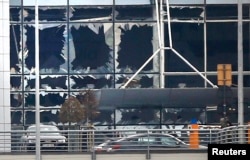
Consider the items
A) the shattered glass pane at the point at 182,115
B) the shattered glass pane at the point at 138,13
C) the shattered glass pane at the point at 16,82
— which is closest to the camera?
the shattered glass pane at the point at 182,115

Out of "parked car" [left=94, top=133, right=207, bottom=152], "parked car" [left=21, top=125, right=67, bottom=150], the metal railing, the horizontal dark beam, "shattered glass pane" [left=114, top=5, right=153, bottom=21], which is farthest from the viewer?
"shattered glass pane" [left=114, top=5, right=153, bottom=21]

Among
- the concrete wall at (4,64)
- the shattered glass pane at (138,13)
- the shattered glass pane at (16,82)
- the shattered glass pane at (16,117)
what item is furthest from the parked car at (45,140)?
the shattered glass pane at (138,13)

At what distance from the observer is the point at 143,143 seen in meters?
33.2

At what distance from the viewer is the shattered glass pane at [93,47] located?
49.7 m

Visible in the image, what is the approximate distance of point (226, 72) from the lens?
1496 inches

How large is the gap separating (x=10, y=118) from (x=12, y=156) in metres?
13.8

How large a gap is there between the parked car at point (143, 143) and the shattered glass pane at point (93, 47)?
15.7 m

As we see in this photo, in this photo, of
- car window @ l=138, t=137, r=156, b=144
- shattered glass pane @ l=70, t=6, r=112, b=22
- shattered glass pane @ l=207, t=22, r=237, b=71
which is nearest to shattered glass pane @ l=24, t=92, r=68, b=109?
shattered glass pane @ l=70, t=6, r=112, b=22

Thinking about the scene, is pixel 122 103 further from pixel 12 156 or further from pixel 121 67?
pixel 12 156

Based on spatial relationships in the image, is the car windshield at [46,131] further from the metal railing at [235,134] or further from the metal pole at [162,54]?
the metal pole at [162,54]

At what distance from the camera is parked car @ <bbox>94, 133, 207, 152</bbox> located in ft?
108

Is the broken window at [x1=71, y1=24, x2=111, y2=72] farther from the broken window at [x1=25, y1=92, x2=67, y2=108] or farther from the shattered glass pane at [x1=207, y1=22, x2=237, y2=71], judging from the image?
the shattered glass pane at [x1=207, y1=22, x2=237, y2=71]

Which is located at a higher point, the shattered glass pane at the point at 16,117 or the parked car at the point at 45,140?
the shattered glass pane at the point at 16,117

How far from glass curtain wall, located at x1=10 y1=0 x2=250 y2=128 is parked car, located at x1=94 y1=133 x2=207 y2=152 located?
50.5 ft
